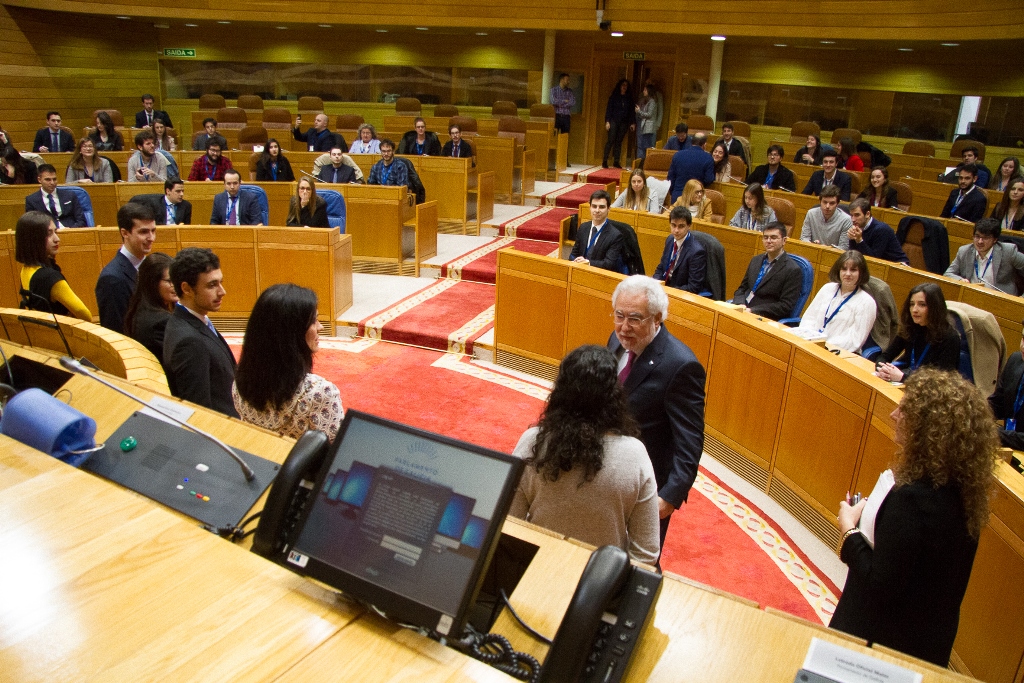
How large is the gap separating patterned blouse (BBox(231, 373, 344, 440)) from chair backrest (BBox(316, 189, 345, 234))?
5.78 metres

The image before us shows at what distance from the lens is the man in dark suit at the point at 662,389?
2.81 metres

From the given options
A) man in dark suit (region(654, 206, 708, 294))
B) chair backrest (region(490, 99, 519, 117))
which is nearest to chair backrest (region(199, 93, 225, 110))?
chair backrest (region(490, 99, 519, 117))

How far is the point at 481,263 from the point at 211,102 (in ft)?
32.3

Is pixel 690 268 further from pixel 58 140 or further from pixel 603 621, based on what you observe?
pixel 58 140

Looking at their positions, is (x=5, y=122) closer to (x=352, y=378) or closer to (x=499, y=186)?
(x=499, y=186)

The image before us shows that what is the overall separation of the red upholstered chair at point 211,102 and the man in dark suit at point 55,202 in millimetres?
9027

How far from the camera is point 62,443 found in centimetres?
199

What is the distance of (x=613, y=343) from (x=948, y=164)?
39.3 ft

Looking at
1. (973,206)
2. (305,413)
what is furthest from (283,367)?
(973,206)

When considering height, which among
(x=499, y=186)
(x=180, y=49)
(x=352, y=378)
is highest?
(x=180, y=49)

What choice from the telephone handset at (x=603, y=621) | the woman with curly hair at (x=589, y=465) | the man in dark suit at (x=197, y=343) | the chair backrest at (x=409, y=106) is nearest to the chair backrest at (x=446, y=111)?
the chair backrest at (x=409, y=106)

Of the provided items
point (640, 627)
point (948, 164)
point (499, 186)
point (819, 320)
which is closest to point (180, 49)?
point (499, 186)

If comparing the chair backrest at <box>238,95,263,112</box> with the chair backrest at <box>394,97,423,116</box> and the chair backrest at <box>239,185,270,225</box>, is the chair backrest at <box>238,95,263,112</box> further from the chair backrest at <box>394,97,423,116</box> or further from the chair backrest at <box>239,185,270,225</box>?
the chair backrest at <box>239,185,270,225</box>

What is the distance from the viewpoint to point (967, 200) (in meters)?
8.97
